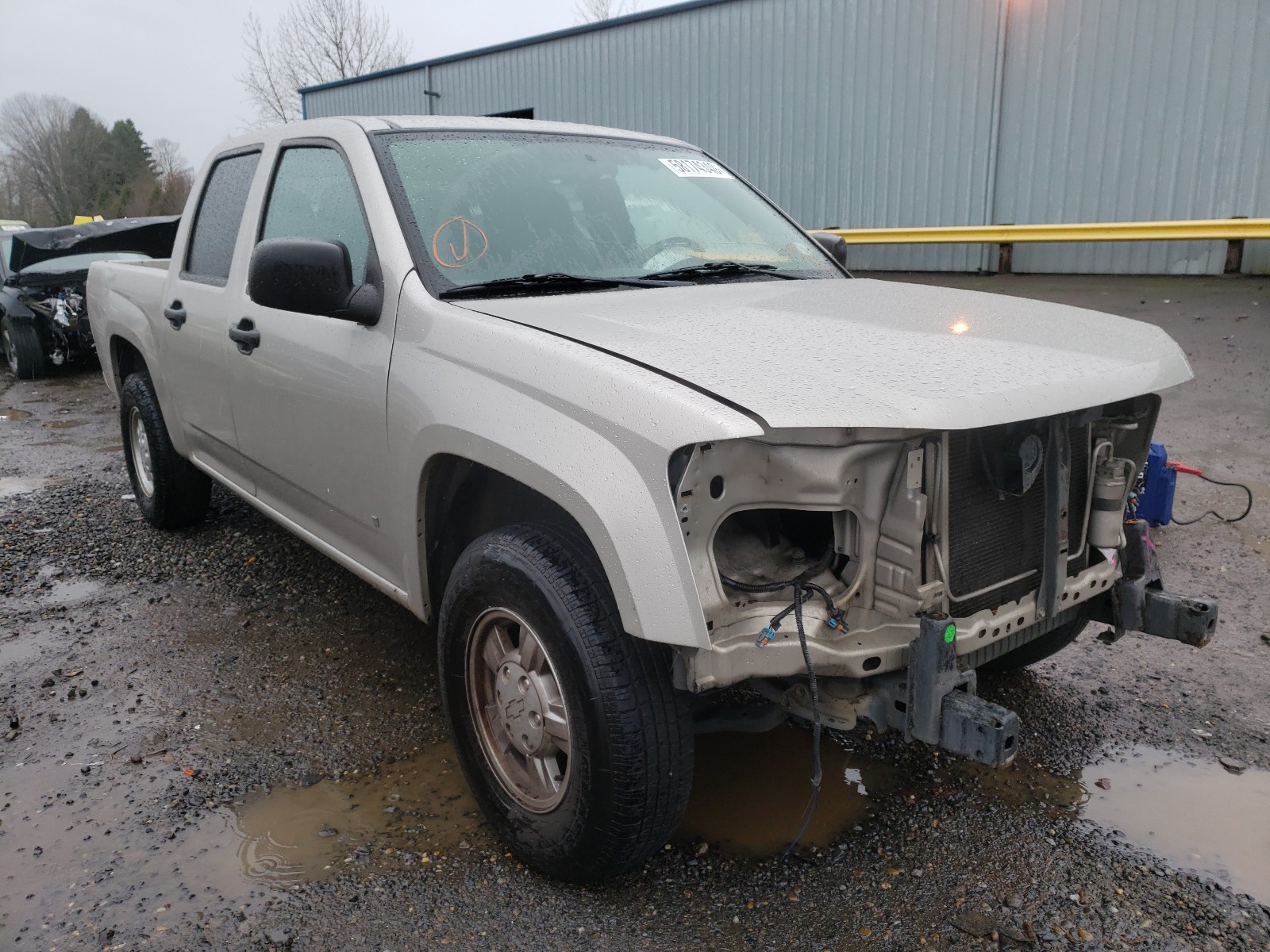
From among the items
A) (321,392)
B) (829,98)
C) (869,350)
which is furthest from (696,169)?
(829,98)

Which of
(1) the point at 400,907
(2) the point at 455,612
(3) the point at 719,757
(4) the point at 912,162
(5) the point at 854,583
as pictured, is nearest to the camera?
(5) the point at 854,583

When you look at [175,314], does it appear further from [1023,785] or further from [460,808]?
[1023,785]

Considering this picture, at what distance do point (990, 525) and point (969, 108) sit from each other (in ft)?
33.1

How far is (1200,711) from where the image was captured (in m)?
3.30

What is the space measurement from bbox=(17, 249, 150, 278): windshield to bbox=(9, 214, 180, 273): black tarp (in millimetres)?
45

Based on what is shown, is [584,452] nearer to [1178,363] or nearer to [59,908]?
[1178,363]

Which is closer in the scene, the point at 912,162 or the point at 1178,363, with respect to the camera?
the point at 1178,363

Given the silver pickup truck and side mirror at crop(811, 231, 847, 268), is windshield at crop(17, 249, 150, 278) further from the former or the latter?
side mirror at crop(811, 231, 847, 268)

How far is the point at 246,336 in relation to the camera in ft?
11.6

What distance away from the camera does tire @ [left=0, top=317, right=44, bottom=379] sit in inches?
436

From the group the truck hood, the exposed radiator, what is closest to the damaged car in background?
the truck hood

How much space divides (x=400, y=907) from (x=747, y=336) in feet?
5.40

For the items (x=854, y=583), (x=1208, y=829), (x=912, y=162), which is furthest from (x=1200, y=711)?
(x=912, y=162)

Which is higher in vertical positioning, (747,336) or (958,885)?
(747,336)
